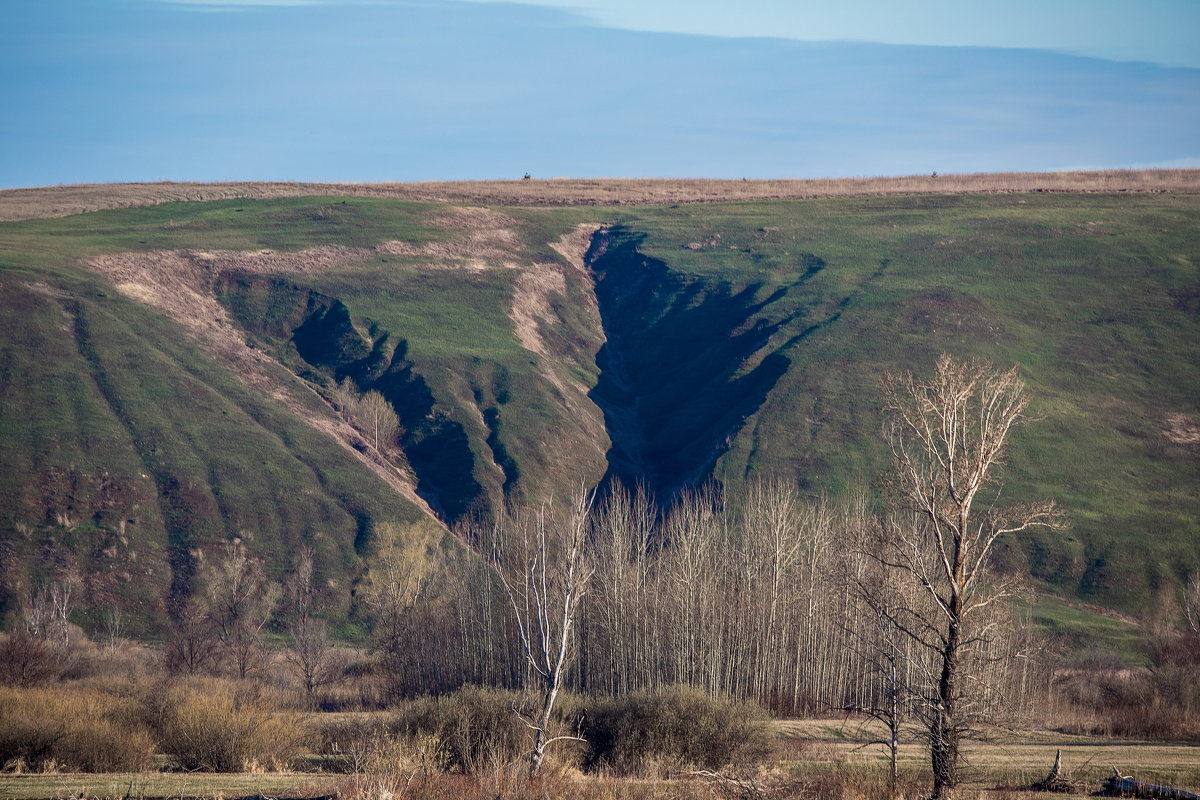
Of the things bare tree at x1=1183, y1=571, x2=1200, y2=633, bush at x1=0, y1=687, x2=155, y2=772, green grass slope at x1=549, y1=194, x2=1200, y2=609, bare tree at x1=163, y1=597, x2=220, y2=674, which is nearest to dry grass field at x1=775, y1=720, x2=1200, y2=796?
bush at x1=0, y1=687, x2=155, y2=772

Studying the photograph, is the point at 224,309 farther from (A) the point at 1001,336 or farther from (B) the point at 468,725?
(B) the point at 468,725

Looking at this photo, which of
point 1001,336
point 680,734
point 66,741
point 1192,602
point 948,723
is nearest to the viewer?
point 948,723

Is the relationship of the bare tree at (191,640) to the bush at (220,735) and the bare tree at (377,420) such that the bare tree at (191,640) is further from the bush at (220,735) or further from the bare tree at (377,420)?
the bare tree at (377,420)

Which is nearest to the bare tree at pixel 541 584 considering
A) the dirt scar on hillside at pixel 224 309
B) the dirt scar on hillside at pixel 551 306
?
the dirt scar on hillside at pixel 224 309

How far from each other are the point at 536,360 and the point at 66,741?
98634 mm

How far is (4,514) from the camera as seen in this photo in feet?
268

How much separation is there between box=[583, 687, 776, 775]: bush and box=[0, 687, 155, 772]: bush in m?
15.4

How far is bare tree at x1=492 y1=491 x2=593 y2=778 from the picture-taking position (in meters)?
32.1

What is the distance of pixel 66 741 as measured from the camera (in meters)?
32.8

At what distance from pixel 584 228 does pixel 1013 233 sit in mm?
68848

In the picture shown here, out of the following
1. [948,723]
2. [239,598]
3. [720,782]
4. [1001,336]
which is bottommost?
[239,598]

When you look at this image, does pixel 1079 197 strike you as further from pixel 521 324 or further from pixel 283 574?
pixel 283 574

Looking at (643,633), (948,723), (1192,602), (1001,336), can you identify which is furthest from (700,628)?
(1001,336)

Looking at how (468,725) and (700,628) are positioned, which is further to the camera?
(700,628)
